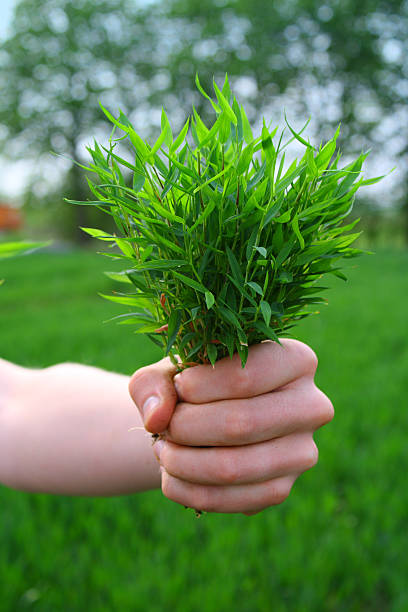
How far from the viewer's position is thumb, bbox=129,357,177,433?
862 mm

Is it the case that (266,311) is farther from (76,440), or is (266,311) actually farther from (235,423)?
(76,440)

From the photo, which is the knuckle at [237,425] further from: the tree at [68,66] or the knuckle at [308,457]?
the tree at [68,66]

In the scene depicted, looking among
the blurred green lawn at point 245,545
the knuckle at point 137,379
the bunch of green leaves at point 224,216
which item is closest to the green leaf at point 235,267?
the bunch of green leaves at point 224,216

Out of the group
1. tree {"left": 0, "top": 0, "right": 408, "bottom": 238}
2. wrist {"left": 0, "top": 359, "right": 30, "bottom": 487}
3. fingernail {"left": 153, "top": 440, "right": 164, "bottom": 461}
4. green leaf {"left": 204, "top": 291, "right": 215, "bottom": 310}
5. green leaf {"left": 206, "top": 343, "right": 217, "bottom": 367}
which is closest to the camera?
green leaf {"left": 204, "top": 291, "right": 215, "bottom": 310}

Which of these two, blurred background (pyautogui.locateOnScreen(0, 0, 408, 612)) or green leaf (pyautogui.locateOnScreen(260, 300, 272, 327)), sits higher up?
green leaf (pyautogui.locateOnScreen(260, 300, 272, 327))

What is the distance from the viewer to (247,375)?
851 mm

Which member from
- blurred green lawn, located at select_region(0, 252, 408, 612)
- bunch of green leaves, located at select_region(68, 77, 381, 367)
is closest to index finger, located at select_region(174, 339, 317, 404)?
bunch of green leaves, located at select_region(68, 77, 381, 367)

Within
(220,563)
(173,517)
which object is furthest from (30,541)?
(220,563)

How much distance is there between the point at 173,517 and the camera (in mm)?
2500

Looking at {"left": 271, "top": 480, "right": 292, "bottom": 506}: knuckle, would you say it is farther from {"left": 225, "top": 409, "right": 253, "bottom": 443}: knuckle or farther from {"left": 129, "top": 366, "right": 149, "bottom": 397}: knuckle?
{"left": 129, "top": 366, "right": 149, "bottom": 397}: knuckle

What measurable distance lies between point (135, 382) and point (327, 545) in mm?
1739

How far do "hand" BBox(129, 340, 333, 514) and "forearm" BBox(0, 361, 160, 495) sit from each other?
0.39 m

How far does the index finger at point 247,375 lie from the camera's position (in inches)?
32.5

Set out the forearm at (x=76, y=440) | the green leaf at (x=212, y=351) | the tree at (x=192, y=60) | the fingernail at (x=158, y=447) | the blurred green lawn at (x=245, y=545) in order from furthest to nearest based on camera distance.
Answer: the tree at (x=192, y=60) → the blurred green lawn at (x=245, y=545) → the forearm at (x=76, y=440) → the fingernail at (x=158, y=447) → the green leaf at (x=212, y=351)
